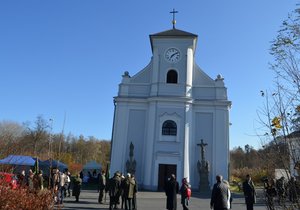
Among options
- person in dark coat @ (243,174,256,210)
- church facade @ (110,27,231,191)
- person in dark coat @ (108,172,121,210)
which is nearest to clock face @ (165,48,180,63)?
church facade @ (110,27,231,191)

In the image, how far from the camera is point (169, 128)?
28953 mm

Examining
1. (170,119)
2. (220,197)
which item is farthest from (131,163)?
(220,197)

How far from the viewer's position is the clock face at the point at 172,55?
30.7m

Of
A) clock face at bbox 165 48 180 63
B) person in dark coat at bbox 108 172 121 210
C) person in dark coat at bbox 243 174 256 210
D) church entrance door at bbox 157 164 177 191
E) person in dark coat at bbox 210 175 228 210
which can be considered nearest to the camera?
person in dark coat at bbox 210 175 228 210

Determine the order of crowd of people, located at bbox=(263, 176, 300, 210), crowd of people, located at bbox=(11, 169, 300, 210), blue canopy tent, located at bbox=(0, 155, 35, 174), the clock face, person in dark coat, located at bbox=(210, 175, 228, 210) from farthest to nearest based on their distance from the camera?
1. the clock face
2. person in dark coat, located at bbox=(210, 175, 228, 210)
3. blue canopy tent, located at bbox=(0, 155, 35, 174)
4. crowd of people, located at bbox=(11, 169, 300, 210)
5. crowd of people, located at bbox=(263, 176, 300, 210)

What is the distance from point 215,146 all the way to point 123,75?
36.9 ft

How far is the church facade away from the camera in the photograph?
1098 inches

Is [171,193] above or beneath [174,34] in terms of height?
beneath

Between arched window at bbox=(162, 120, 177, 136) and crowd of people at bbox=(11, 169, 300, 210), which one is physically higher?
arched window at bbox=(162, 120, 177, 136)

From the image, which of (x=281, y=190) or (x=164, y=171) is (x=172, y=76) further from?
(x=281, y=190)

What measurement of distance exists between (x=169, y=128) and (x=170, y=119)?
866 millimetres

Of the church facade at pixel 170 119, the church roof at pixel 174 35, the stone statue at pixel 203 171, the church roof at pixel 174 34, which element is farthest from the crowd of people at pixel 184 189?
the church roof at pixel 174 34

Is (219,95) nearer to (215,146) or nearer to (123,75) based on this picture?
(215,146)

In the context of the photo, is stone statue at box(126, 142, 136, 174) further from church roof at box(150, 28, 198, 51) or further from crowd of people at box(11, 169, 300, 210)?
church roof at box(150, 28, 198, 51)
